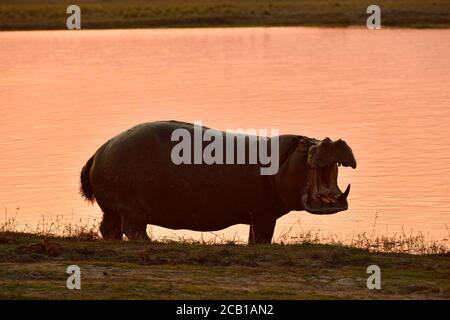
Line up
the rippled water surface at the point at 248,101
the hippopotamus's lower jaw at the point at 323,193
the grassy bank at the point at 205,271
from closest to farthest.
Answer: the grassy bank at the point at 205,271 < the hippopotamus's lower jaw at the point at 323,193 < the rippled water surface at the point at 248,101

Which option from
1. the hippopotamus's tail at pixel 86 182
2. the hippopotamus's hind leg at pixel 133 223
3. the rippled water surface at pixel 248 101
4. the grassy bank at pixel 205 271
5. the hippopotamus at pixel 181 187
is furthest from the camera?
the rippled water surface at pixel 248 101

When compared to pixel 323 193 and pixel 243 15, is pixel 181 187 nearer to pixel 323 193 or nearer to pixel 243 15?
pixel 323 193

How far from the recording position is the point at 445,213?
59.0ft

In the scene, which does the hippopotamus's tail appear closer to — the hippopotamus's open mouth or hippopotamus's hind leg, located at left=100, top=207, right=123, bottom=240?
hippopotamus's hind leg, located at left=100, top=207, right=123, bottom=240

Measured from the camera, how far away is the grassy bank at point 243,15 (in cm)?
6431

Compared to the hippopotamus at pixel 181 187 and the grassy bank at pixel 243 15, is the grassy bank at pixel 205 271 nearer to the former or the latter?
the hippopotamus at pixel 181 187

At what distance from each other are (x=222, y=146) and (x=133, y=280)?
155 inches

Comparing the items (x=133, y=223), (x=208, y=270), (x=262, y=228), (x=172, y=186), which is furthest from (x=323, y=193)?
(x=208, y=270)

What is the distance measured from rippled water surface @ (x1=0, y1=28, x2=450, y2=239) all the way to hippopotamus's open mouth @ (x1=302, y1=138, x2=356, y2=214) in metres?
2.36

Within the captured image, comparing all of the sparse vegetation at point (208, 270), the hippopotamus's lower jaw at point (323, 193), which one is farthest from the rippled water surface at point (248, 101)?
the sparse vegetation at point (208, 270)

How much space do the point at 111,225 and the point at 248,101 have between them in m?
21.0

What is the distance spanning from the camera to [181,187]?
1480 centimetres

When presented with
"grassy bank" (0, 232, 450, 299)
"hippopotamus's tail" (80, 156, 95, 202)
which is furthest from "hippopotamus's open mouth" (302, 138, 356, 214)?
"hippopotamus's tail" (80, 156, 95, 202)

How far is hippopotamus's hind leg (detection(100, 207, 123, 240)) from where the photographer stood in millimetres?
15203
